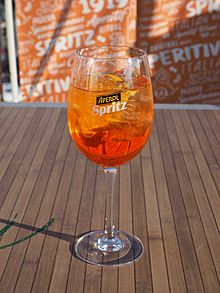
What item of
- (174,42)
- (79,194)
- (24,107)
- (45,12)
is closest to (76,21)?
(45,12)

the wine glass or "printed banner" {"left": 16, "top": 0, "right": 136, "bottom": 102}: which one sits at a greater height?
the wine glass

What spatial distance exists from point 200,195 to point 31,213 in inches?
13.4

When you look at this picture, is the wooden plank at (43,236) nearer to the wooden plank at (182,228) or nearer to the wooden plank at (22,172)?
the wooden plank at (22,172)

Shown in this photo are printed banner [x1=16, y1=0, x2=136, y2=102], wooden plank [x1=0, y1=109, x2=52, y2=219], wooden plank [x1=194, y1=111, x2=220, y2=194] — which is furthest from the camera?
printed banner [x1=16, y1=0, x2=136, y2=102]

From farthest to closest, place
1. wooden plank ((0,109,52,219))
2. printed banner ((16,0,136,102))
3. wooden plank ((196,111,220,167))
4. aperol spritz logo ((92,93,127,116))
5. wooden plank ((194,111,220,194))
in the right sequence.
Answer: printed banner ((16,0,136,102)) < wooden plank ((196,111,220,167)) < wooden plank ((194,111,220,194)) < wooden plank ((0,109,52,219)) < aperol spritz logo ((92,93,127,116))

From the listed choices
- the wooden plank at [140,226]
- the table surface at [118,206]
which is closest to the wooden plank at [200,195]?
the table surface at [118,206]

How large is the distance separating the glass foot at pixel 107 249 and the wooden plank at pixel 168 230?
0.17 ft

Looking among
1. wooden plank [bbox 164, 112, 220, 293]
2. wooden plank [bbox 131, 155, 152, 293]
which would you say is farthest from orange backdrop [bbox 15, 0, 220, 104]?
wooden plank [bbox 131, 155, 152, 293]

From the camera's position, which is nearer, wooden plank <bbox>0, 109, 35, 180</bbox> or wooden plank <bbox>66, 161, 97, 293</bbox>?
wooden plank <bbox>66, 161, 97, 293</bbox>

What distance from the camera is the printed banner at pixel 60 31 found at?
2375 millimetres

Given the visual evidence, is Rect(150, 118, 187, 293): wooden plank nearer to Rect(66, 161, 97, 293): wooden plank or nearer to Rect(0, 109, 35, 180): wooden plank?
Rect(66, 161, 97, 293): wooden plank

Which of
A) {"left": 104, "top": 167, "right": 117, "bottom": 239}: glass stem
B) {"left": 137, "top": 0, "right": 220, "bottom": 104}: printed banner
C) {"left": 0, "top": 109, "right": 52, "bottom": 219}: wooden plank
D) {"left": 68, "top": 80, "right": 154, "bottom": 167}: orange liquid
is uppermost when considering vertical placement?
{"left": 68, "top": 80, "right": 154, "bottom": 167}: orange liquid

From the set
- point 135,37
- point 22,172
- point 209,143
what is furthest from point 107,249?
point 135,37

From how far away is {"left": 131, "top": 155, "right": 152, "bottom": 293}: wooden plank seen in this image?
2.45 feet
